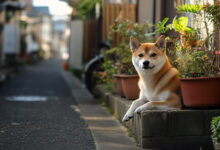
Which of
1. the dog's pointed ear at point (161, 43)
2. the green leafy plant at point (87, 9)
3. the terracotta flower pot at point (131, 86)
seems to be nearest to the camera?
the dog's pointed ear at point (161, 43)

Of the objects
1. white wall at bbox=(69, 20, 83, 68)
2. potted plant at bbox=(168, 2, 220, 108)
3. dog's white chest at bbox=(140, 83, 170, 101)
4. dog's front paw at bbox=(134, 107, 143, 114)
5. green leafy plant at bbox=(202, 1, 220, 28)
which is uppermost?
green leafy plant at bbox=(202, 1, 220, 28)

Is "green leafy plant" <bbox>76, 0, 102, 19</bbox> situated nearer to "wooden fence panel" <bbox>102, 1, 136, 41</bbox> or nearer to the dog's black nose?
"wooden fence panel" <bbox>102, 1, 136, 41</bbox>

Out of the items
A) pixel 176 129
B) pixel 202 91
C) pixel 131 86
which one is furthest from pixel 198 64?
pixel 131 86

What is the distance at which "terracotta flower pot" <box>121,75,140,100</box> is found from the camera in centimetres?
709

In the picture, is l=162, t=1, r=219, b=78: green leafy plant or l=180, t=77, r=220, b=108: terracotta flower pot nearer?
l=180, t=77, r=220, b=108: terracotta flower pot

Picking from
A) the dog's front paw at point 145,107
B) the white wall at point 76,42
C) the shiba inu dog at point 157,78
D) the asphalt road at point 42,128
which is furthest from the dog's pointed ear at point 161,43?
the white wall at point 76,42

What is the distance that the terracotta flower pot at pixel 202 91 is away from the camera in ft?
16.4

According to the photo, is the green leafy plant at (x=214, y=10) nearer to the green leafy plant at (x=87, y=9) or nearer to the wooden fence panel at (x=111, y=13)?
the wooden fence panel at (x=111, y=13)

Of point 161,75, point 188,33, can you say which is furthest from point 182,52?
point 161,75

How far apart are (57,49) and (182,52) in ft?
380

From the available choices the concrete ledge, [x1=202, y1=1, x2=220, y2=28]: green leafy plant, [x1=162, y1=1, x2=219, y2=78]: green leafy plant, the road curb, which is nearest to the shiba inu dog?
the concrete ledge

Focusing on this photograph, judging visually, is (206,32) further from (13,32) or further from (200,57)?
(13,32)

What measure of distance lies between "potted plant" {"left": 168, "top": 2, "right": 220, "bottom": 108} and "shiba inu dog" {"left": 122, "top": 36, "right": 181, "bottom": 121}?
149 millimetres

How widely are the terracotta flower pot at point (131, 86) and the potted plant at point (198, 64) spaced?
1.04m
